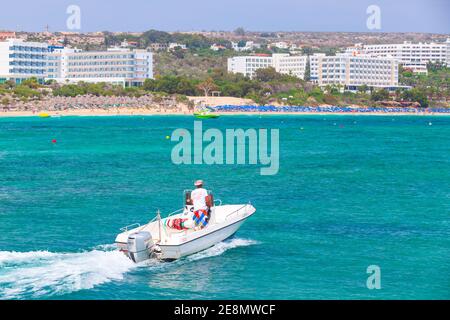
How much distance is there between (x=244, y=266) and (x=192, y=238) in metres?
2.15

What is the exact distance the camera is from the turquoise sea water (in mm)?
27375

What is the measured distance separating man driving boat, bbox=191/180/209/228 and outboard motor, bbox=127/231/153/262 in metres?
2.64

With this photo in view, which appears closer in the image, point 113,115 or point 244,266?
point 244,266

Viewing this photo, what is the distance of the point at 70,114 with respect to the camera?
18488 cm

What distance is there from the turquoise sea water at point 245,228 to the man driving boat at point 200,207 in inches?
51.3

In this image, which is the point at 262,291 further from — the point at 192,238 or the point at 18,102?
the point at 18,102

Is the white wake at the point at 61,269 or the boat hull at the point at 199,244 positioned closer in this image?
the white wake at the point at 61,269

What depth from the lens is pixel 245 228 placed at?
36.8 meters

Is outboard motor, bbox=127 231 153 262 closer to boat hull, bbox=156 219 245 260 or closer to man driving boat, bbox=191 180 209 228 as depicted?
boat hull, bbox=156 219 245 260

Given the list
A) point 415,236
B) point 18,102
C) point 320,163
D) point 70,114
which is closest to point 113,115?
point 70,114

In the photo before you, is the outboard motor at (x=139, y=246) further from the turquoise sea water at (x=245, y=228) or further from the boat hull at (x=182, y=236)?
the turquoise sea water at (x=245, y=228)

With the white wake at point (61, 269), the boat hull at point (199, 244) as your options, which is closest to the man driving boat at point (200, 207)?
the boat hull at point (199, 244)

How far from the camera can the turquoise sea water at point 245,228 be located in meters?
27.4

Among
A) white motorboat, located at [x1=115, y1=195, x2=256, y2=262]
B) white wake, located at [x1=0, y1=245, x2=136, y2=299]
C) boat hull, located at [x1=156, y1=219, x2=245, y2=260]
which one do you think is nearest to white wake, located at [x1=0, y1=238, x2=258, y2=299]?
white wake, located at [x1=0, y1=245, x2=136, y2=299]
